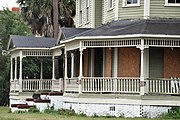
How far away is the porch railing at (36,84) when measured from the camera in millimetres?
37875

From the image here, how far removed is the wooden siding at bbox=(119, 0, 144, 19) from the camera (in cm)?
2962

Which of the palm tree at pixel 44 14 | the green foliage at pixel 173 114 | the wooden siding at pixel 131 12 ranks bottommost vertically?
the green foliage at pixel 173 114

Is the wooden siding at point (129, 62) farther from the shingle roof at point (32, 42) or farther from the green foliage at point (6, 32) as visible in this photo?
the green foliage at point (6, 32)

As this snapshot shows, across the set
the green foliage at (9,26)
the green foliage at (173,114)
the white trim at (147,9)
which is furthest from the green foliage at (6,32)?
the green foliage at (173,114)

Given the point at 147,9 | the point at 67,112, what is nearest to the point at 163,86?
the point at 147,9

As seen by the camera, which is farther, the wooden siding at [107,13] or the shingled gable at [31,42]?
the shingled gable at [31,42]

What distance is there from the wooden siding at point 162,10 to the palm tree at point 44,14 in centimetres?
1839

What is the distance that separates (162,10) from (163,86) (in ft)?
15.6

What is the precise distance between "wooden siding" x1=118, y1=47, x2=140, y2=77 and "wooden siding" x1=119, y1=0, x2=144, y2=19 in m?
1.97

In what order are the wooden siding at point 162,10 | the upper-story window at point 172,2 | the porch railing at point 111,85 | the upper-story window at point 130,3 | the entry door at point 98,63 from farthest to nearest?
the entry door at point 98,63, the upper-story window at point 130,3, the upper-story window at point 172,2, the wooden siding at point 162,10, the porch railing at point 111,85

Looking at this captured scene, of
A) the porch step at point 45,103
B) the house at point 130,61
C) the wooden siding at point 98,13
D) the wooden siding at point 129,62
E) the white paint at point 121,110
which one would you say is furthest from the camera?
the wooden siding at point 98,13

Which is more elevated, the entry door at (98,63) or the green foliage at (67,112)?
the entry door at (98,63)

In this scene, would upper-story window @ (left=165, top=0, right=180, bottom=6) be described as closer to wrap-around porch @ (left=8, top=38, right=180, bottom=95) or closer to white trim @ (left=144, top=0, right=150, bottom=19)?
white trim @ (left=144, top=0, right=150, bottom=19)

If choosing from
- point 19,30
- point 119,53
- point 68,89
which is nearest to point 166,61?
point 119,53
